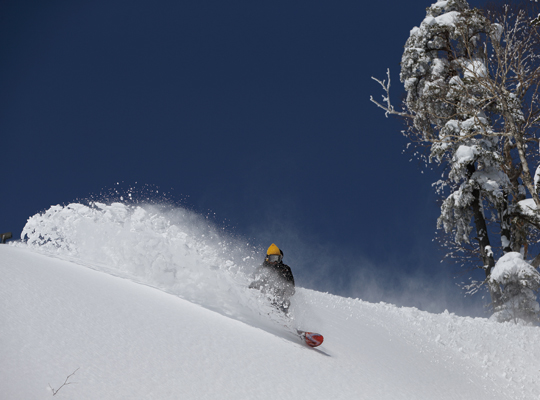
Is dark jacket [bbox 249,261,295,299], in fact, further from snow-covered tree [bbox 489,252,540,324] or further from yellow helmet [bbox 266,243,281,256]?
snow-covered tree [bbox 489,252,540,324]

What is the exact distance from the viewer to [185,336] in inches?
181

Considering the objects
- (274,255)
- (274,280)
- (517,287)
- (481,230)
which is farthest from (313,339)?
(481,230)

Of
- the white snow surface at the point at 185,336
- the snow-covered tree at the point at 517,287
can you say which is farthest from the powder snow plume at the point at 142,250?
the snow-covered tree at the point at 517,287

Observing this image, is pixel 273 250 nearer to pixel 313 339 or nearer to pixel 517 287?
pixel 313 339

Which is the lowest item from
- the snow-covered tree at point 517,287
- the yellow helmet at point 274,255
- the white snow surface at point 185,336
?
the white snow surface at point 185,336

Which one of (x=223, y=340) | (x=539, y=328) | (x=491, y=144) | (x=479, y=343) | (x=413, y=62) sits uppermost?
(x=413, y=62)

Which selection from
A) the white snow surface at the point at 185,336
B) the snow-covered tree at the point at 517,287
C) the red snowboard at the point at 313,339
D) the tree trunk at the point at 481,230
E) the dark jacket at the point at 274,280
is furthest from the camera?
the tree trunk at the point at 481,230

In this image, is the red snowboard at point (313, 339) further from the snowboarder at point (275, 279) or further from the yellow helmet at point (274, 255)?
the yellow helmet at point (274, 255)

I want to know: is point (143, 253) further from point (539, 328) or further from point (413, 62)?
point (413, 62)

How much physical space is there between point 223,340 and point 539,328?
1160 centimetres

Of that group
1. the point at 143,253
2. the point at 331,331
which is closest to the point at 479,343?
the point at 331,331

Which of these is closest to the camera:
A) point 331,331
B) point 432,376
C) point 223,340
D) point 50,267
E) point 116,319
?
point 116,319

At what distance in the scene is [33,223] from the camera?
31.8 ft

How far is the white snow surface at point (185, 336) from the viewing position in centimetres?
352
